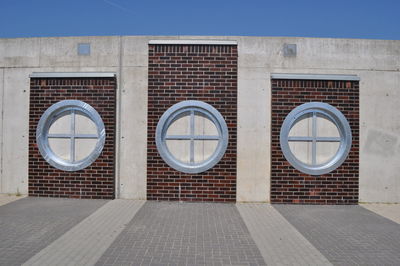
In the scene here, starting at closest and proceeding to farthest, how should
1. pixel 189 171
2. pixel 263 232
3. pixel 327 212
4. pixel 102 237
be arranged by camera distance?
pixel 102 237
pixel 263 232
pixel 327 212
pixel 189 171

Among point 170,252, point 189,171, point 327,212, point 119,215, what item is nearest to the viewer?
point 170,252

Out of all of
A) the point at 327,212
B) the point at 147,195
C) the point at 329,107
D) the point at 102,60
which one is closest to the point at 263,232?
the point at 327,212

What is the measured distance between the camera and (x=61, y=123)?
659 centimetres

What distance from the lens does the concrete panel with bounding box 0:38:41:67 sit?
6.71 m

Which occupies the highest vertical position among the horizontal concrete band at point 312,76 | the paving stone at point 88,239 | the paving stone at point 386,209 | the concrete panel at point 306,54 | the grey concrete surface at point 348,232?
the concrete panel at point 306,54

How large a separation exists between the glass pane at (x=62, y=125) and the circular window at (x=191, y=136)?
2.30m

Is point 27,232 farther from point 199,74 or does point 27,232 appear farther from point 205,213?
point 199,74

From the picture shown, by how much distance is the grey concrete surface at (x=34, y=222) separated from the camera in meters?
3.64

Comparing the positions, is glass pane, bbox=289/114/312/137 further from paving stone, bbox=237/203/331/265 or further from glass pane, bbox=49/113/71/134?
glass pane, bbox=49/113/71/134

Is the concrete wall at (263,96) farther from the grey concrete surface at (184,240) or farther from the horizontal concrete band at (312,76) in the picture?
the grey concrete surface at (184,240)

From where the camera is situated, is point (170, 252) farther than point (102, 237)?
No

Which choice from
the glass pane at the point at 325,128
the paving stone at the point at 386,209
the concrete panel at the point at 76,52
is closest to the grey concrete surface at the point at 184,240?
the glass pane at the point at 325,128

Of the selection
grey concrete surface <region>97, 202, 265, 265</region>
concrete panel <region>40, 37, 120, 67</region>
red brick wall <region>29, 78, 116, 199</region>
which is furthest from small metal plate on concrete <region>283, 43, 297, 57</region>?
red brick wall <region>29, 78, 116, 199</region>

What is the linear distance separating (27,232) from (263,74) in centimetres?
564
